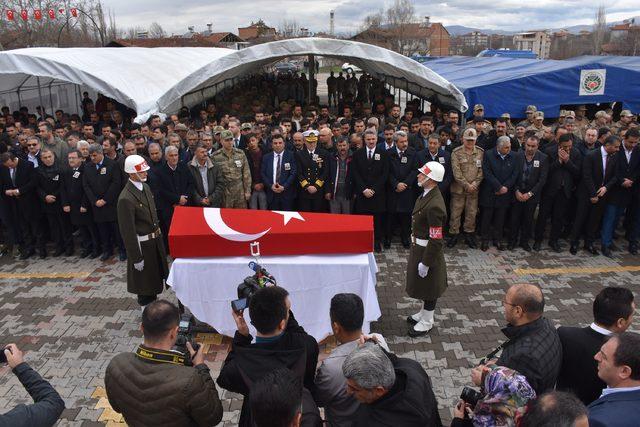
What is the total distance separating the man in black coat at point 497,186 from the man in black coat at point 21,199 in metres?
6.57

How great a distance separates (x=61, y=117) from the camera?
39.2 feet

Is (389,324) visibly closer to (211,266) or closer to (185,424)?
(211,266)

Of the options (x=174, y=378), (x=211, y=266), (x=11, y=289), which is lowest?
(x=11, y=289)

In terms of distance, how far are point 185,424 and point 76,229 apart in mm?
6367

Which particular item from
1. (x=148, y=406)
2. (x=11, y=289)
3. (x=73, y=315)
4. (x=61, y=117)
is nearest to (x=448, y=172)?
(x=73, y=315)

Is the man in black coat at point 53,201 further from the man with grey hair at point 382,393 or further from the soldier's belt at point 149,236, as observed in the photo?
the man with grey hair at point 382,393

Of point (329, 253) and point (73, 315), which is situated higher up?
point (329, 253)

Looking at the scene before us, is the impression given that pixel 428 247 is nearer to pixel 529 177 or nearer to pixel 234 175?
pixel 529 177

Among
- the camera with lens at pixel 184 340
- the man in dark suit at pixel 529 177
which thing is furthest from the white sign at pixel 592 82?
the camera with lens at pixel 184 340

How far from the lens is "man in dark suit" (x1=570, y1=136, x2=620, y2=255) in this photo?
674cm

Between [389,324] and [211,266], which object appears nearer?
[211,266]

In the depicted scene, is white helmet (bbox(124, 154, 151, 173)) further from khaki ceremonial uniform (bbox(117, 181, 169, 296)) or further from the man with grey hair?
the man with grey hair

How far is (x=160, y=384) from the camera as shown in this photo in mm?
2344

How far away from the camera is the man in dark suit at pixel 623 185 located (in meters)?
6.67
